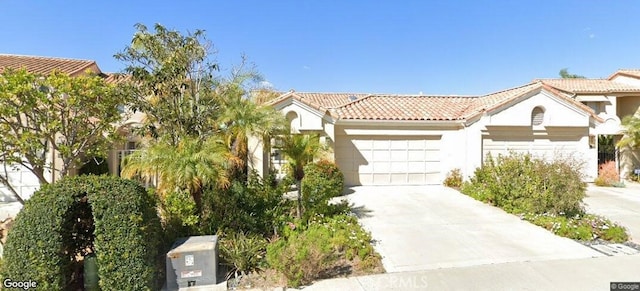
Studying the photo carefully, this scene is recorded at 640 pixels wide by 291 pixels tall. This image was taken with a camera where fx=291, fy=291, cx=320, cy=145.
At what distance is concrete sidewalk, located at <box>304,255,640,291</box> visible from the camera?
17.0ft

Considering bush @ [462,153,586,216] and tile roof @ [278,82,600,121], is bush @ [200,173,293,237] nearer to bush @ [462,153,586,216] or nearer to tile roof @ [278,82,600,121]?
tile roof @ [278,82,600,121]

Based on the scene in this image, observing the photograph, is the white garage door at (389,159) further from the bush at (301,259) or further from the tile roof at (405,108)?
the bush at (301,259)

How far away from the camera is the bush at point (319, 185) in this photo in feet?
28.8

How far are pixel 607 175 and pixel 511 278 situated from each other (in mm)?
15028

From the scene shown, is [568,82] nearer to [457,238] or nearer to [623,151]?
[623,151]

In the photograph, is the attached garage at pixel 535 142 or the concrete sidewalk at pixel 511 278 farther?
the attached garage at pixel 535 142

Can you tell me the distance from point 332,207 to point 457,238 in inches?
141

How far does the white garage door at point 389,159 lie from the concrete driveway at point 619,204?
234 inches

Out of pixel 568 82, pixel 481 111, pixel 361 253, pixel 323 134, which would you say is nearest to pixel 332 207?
pixel 361 253

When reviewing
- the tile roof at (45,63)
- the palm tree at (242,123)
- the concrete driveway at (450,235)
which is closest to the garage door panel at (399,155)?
the concrete driveway at (450,235)

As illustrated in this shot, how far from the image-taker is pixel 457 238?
7449mm

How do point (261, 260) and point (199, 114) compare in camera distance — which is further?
point (199, 114)

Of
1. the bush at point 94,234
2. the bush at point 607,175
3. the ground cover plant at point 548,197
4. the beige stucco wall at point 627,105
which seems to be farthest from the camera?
the beige stucco wall at point 627,105

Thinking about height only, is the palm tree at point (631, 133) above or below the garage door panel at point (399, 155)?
above
